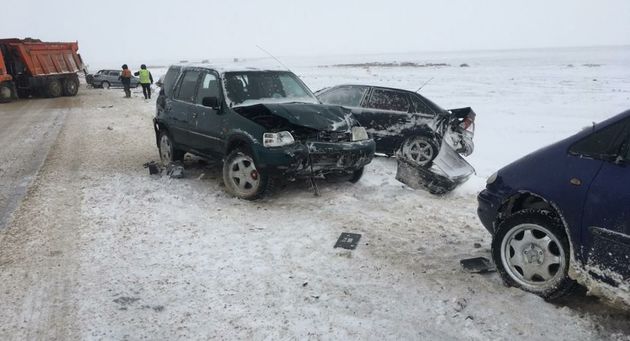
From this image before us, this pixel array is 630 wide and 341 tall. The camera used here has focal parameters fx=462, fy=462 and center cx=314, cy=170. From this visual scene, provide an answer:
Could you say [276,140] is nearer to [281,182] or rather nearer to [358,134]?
[358,134]

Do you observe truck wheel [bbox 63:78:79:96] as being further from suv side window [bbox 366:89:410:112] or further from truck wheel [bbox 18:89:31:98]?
suv side window [bbox 366:89:410:112]

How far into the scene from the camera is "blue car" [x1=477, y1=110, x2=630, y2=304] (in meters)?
3.19

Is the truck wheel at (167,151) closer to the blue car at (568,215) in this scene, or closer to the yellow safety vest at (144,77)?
the blue car at (568,215)

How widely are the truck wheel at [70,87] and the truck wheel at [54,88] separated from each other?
1.08 feet

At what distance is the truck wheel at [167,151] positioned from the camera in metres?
8.22

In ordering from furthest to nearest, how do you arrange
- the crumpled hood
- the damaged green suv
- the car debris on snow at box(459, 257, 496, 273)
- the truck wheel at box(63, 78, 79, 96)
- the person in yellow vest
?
1. the truck wheel at box(63, 78, 79, 96)
2. the person in yellow vest
3. the crumpled hood
4. the damaged green suv
5. the car debris on snow at box(459, 257, 496, 273)

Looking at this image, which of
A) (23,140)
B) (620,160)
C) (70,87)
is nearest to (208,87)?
(620,160)

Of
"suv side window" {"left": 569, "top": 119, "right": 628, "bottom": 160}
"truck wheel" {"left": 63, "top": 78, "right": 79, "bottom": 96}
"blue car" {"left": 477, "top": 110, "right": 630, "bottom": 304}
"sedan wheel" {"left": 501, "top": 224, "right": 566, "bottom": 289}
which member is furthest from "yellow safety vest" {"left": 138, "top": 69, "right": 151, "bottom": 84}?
Answer: "suv side window" {"left": 569, "top": 119, "right": 628, "bottom": 160}

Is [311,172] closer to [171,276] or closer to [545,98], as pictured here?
[171,276]

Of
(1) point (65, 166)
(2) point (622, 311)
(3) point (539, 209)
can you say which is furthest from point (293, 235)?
(1) point (65, 166)

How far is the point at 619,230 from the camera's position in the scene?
10.2 feet

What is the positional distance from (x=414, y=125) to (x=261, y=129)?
12.0ft

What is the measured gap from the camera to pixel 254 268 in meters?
4.44

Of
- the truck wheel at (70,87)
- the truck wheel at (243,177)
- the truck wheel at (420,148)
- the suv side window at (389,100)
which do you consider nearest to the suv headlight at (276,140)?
the truck wheel at (243,177)
